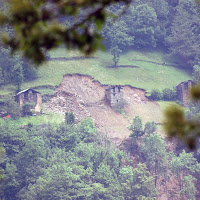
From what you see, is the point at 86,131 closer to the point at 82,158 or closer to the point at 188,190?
the point at 82,158

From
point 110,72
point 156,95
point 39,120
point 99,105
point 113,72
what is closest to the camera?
point 39,120

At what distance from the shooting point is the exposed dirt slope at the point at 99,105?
1156 inches

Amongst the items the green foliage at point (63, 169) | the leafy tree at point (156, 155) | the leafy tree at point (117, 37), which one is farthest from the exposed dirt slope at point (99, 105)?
the leafy tree at point (117, 37)

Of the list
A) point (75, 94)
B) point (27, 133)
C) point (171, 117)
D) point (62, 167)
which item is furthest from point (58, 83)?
point (171, 117)

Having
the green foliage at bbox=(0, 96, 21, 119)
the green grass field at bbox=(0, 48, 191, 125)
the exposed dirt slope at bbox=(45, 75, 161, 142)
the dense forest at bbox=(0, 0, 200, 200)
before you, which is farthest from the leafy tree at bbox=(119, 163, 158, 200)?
the green grass field at bbox=(0, 48, 191, 125)

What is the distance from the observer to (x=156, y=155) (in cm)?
2606

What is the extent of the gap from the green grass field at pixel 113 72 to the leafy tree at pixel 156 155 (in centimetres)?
788

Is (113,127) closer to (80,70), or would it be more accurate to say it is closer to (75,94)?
(75,94)

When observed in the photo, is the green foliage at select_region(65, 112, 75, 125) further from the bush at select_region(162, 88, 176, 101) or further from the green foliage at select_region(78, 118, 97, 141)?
the bush at select_region(162, 88, 176, 101)

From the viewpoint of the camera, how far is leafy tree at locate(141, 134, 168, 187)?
1022 inches

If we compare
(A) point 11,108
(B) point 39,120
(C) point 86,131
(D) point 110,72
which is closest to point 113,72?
(D) point 110,72

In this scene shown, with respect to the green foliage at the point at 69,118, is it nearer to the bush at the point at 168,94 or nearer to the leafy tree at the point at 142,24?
the bush at the point at 168,94

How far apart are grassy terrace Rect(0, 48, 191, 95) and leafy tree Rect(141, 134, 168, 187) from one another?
8.02 m

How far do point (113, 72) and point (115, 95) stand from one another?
16.2ft
